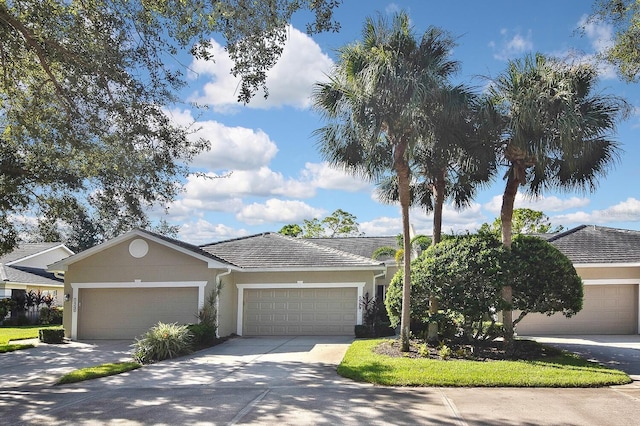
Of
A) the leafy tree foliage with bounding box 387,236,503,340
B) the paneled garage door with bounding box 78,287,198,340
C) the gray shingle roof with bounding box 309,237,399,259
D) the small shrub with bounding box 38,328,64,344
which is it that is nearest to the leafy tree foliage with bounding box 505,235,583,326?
the leafy tree foliage with bounding box 387,236,503,340

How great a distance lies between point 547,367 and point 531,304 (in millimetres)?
1890

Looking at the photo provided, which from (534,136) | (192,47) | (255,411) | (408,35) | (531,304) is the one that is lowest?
(255,411)

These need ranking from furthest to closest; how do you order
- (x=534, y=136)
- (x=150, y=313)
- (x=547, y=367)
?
(x=150, y=313), (x=534, y=136), (x=547, y=367)

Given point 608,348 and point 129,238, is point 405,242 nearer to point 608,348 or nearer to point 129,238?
point 608,348

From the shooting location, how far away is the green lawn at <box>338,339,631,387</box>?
31.9 feet

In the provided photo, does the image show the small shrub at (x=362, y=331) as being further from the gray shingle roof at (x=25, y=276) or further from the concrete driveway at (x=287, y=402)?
the gray shingle roof at (x=25, y=276)

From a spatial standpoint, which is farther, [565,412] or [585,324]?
[585,324]

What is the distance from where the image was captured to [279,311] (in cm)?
1902

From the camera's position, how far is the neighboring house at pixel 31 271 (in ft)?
93.3

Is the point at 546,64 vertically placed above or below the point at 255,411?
above

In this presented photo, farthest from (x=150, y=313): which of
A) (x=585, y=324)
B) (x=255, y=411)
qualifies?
(x=585, y=324)

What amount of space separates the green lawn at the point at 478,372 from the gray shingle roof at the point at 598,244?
7.91m

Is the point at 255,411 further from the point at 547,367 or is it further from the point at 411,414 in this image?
the point at 547,367

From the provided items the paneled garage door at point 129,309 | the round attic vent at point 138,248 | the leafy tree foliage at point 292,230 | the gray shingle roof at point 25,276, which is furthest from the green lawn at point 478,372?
the leafy tree foliage at point 292,230
